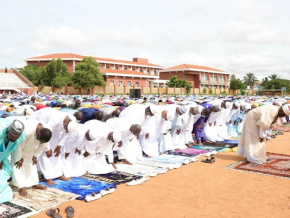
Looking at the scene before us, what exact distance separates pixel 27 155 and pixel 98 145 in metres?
1.56

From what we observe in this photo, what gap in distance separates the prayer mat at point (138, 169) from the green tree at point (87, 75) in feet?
88.6

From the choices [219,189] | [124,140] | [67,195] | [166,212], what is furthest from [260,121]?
[67,195]

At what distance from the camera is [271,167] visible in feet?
22.5

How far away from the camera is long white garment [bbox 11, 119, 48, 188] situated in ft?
15.9

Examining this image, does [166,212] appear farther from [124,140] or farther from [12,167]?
[124,140]

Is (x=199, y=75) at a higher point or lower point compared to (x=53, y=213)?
higher

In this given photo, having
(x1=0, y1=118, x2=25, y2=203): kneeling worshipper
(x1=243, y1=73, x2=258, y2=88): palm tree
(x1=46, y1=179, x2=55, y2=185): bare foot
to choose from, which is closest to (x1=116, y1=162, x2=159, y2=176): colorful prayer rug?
(x1=46, y1=179, x2=55, y2=185): bare foot

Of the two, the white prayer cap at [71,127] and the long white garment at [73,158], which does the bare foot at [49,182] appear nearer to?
the long white garment at [73,158]

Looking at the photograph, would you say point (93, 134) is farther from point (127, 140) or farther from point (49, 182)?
point (127, 140)

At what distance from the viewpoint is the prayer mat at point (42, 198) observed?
15.0 feet

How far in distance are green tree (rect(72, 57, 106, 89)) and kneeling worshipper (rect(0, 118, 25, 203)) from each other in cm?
2884

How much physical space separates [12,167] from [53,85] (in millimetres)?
32089

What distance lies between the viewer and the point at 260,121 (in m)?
6.93

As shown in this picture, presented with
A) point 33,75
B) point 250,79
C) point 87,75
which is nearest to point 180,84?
point 87,75
